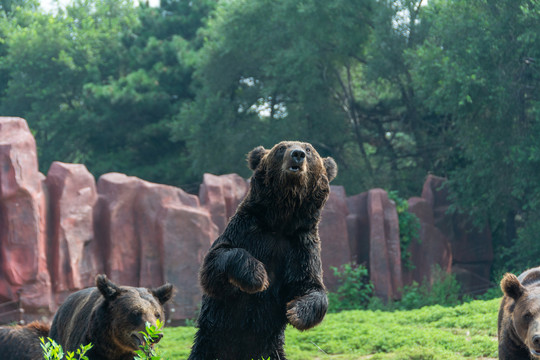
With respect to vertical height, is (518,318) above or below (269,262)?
below

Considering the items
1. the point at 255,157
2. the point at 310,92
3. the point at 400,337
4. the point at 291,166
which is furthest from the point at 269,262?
the point at 310,92

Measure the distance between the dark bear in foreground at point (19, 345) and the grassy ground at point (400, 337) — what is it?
140 centimetres

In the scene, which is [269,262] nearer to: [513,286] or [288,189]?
[288,189]

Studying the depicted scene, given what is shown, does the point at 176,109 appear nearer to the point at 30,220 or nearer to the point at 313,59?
the point at 313,59

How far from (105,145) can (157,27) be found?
4.99 metres

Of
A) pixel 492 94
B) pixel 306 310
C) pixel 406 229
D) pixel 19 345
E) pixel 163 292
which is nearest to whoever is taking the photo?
pixel 306 310

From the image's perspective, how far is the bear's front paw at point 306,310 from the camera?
3670 mm

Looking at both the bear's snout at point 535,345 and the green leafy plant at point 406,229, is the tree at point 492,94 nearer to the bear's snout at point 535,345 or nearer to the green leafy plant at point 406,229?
the green leafy plant at point 406,229

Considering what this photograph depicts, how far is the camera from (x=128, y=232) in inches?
535

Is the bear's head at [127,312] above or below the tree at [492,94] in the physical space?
below

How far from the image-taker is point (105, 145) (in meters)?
23.4

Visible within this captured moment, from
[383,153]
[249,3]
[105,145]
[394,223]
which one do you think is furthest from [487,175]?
[105,145]

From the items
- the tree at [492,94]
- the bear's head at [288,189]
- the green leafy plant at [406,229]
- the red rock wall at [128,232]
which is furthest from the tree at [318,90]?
the bear's head at [288,189]

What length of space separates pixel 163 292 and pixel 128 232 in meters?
8.19
